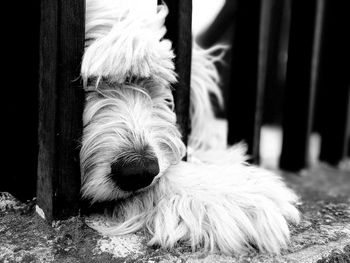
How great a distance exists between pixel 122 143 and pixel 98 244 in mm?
348

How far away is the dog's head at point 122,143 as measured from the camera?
1513 mm

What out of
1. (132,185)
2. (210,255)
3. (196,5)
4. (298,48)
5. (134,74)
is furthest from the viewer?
(298,48)

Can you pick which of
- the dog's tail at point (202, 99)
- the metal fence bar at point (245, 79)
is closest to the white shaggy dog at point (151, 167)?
the dog's tail at point (202, 99)

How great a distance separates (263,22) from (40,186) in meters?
1.68

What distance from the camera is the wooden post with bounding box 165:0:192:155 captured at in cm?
178

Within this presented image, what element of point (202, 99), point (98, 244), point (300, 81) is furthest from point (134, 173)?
point (300, 81)

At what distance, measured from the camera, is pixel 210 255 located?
56.3 inches

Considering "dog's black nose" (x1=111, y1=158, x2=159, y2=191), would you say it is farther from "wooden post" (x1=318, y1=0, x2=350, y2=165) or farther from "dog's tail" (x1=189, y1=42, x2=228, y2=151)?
"wooden post" (x1=318, y1=0, x2=350, y2=165)

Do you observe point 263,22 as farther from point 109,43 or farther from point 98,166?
point 98,166

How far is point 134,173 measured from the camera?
149cm

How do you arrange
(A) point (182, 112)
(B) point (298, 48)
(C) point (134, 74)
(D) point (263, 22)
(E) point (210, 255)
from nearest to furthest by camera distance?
(E) point (210, 255), (C) point (134, 74), (A) point (182, 112), (D) point (263, 22), (B) point (298, 48)

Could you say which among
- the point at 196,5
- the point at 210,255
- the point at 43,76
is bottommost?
the point at 210,255

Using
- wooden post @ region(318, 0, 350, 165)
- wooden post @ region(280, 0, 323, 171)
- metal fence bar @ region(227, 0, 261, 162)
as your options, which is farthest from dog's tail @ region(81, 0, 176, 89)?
wooden post @ region(318, 0, 350, 165)

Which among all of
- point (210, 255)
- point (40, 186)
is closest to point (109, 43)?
point (40, 186)
